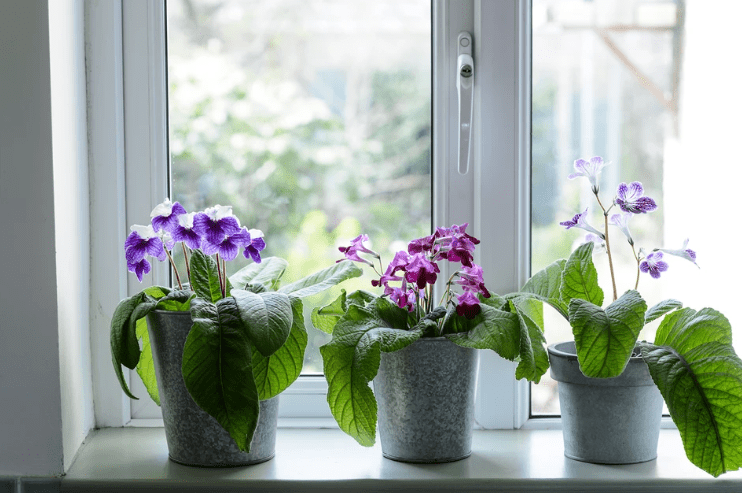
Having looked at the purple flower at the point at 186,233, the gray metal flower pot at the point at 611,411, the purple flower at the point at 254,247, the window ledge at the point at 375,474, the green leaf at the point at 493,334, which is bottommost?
the window ledge at the point at 375,474

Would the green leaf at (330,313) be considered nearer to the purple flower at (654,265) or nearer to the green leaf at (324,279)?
the green leaf at (324,279)

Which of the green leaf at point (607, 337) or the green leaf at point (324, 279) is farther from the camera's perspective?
the green leaf at point (324, 279)

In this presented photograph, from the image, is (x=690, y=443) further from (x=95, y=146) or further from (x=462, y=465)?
(x=95, y=146)

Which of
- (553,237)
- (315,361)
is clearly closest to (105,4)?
(315,361)

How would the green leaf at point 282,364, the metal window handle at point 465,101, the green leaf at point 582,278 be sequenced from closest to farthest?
the green leaf at point 282,364 → the green leaf at point 582,278 → the metal window handle at point 465,101

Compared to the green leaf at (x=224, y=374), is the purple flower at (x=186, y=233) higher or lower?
higher

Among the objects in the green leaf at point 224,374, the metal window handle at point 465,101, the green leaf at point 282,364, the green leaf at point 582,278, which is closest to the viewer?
the green leaf at point 224,374

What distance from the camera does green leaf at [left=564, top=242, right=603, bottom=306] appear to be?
3.98 feet

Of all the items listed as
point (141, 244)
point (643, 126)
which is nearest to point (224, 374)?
point (141, 244)

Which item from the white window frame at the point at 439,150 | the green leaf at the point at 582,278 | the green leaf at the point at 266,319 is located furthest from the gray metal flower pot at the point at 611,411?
the green leaf at the point at 266,319

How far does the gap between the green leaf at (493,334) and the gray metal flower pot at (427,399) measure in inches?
1.5

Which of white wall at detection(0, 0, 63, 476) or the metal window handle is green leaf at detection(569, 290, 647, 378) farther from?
white wall at detection(0, 0, 63, 476)

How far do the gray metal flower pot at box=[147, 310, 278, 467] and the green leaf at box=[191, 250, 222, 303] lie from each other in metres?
0.04

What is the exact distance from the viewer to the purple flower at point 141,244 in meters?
1.15
